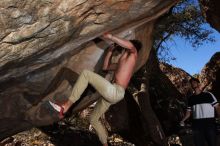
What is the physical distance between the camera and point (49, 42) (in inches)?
335

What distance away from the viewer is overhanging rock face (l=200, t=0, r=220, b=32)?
20947 mm

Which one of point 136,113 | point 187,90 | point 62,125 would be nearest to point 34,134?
point 62,125

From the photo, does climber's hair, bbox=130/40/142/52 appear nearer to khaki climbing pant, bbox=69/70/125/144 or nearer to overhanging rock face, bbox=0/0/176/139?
overhanging rock face, bbox=0/0/176/139

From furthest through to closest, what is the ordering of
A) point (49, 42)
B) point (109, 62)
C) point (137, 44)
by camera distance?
1. point (137, 44)
2. point (109, 62)
3. point (49, 42)

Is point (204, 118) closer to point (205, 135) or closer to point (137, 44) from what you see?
point (205, 135)

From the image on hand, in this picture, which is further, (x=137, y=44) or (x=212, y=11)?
(x=212, y=11)

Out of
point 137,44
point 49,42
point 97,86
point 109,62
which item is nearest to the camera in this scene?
→ point 49,42

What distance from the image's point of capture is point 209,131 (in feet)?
39.1

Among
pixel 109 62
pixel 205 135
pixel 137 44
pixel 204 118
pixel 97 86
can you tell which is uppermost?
pixel 137 44

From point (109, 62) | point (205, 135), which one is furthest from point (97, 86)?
point (205, 135)

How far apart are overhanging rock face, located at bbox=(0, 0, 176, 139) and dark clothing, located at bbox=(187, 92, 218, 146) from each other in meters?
2.54

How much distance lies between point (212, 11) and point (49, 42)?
1486cm

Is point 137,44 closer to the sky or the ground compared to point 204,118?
closer to the sky

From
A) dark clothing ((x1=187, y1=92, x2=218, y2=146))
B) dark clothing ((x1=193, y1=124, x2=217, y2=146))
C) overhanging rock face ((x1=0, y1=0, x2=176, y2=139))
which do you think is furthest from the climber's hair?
dark clothing ((x1=193, y1=124, x2=217, y2=146))
